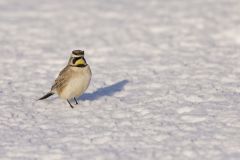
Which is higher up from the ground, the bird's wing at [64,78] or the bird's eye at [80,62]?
the bird's eye at [80,62]

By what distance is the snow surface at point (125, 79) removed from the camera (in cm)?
634

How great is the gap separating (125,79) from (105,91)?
2.34ft

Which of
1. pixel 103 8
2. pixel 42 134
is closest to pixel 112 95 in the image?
pixel 42 134

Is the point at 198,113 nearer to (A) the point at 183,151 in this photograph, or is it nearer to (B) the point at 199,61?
(A) the point at 183,151

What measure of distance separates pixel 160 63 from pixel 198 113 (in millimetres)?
2652

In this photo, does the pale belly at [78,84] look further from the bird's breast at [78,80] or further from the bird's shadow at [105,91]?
the bird's shadow at [105,91]

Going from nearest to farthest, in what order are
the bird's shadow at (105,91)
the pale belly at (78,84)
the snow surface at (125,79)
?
the snow surface at (125,79)
the pale belly at (78,84)
the bird's shadow at (105,91)

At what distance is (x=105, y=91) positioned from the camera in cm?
848

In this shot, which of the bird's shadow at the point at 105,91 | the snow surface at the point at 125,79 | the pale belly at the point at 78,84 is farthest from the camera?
the bird's shadow at the point at 105,91

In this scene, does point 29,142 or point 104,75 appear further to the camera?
point 104,75

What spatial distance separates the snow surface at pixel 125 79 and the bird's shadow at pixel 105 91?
0.05 feet

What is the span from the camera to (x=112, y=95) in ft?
27.1

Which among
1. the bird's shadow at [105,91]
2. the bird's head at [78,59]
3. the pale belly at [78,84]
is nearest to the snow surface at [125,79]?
the bird's shadow at [105,91]

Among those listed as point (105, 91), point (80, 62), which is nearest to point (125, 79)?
point (105, 91)
